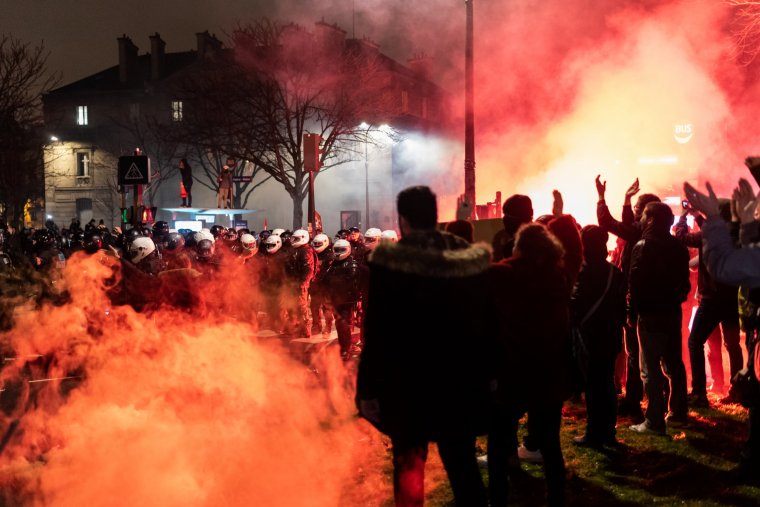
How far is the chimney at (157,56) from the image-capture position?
5447 centimetres

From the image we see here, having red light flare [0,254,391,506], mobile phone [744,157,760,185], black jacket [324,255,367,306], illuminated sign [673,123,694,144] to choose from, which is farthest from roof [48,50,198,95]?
mobile phone [744,157,760,185]

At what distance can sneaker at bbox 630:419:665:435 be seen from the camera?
6.06m

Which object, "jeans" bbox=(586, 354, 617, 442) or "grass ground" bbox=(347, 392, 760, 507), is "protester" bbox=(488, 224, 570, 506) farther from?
"jeans" bbox=(586, 354, 617, 442)

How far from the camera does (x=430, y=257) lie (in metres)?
3.42

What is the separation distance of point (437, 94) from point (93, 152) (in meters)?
25.9

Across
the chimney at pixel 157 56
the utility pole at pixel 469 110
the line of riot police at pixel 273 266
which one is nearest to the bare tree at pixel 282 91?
the utility pole at pixel 469 110

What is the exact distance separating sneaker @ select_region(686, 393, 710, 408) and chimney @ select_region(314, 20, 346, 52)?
2817cm

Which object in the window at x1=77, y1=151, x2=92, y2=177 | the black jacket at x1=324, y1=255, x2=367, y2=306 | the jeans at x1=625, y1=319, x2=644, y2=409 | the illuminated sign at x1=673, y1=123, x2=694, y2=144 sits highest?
the window at x1=77, y1=151, x2=92, y2=177

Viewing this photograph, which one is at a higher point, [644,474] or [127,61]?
[127,61]

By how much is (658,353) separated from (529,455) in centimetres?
142

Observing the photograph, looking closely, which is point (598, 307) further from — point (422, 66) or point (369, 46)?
point (422, 66)

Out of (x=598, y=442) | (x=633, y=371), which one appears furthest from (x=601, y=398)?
(x=633, y=371)

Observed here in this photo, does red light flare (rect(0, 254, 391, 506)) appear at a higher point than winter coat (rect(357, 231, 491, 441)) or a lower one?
lower

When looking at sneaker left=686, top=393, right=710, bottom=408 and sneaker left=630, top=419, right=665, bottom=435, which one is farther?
sneaker left=686, top=393, right=710, bottom=408
